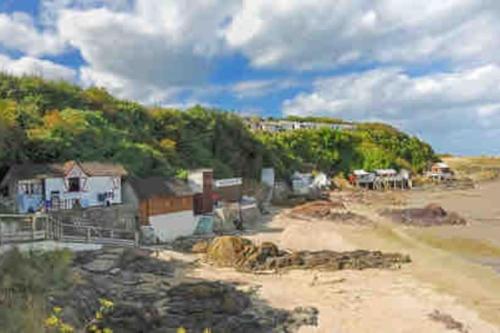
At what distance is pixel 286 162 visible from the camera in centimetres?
7238

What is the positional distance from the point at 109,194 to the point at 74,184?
223cm

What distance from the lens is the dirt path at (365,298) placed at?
1709 centimetres

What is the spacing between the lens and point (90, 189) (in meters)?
28.6

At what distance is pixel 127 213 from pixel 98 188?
7.30 feet

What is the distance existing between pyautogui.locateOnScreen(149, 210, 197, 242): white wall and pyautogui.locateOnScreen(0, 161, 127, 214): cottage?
262cm

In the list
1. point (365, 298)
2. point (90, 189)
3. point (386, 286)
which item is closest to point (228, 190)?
point (90, 189)

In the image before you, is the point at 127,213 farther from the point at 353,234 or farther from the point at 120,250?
the point at 353,234

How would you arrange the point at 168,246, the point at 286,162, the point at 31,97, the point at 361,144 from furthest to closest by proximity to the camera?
the point at 361,144 → the point at 286,162 → the point at 31,97 → the point at 168,246

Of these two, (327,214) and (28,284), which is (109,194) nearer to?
(28,284)

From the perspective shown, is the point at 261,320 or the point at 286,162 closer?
the point at 261,320

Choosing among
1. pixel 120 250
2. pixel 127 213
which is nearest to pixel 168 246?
pixel 127 213

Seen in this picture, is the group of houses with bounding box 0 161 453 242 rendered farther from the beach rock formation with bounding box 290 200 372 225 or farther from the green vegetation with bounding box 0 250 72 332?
the green vegetation with bounding box 0 250 72 332

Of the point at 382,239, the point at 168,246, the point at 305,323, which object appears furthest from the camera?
the point at 382,239

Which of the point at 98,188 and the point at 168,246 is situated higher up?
the point at 98,188
